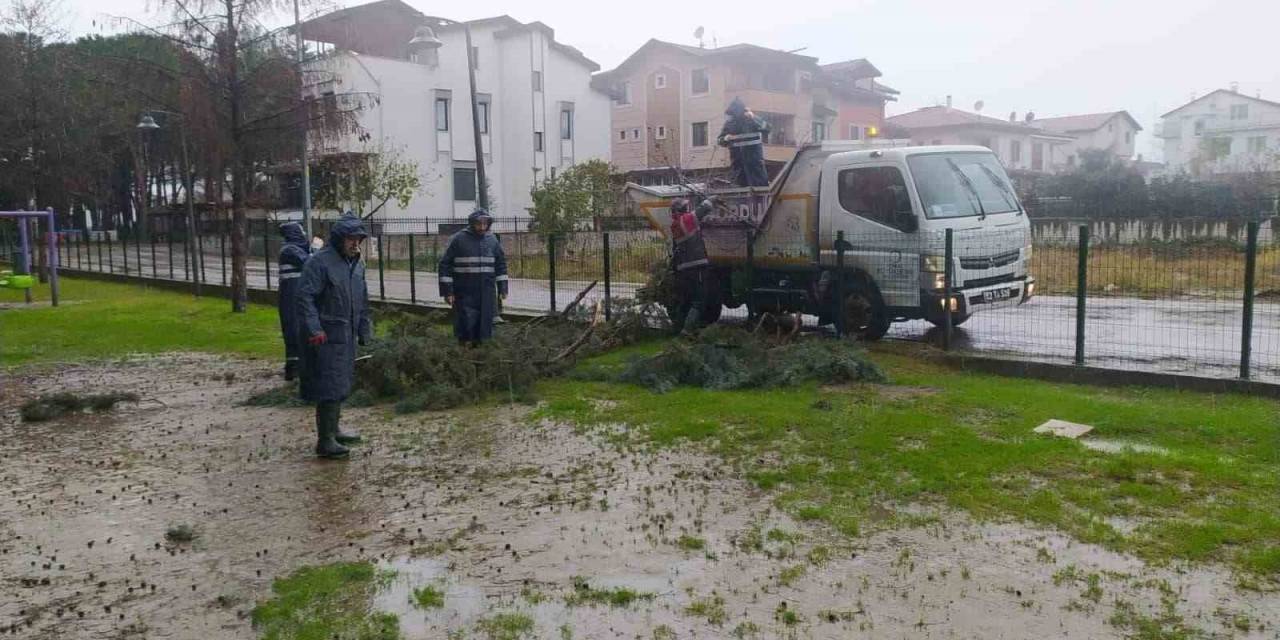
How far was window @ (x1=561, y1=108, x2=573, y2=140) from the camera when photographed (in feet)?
176

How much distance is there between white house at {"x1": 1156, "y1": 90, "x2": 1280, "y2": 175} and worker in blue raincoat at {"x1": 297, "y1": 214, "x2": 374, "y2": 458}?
61911 millimetres

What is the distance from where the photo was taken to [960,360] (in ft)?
36.4

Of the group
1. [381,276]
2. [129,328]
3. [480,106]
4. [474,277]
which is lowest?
[129,328]

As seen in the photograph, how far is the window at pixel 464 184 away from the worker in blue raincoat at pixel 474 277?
125 feet

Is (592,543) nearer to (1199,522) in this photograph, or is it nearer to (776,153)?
(1199,522)

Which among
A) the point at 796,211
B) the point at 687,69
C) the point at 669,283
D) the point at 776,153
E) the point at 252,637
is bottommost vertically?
the point at 252,637

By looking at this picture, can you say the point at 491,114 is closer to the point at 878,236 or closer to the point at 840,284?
the point at 840,284

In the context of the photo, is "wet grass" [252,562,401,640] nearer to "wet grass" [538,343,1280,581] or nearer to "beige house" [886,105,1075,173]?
"wet grass" [538,343,1280,581]

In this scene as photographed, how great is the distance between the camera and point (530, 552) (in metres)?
5.79

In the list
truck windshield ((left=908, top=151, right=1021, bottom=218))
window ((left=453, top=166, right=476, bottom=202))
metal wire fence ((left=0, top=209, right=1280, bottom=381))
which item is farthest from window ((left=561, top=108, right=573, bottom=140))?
truck windshield ((left=908, top=151, right=1021, bottom=218))

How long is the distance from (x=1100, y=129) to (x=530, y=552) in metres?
84.7

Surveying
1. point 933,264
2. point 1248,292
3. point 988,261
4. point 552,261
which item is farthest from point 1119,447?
point 552,261

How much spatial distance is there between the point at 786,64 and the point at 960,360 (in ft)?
158

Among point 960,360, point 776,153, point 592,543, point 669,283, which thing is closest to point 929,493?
point 592,543
